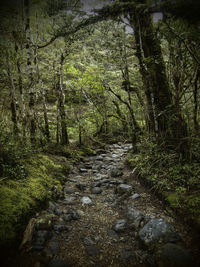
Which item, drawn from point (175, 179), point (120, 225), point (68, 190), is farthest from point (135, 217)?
point (68, 190)

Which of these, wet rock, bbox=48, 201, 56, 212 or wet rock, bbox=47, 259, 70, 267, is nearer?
wet rock, bbox=47, 259, 70, 267

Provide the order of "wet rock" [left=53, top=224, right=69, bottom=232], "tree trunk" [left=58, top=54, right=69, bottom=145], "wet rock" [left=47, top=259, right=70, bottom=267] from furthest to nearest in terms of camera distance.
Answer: "tree trunk" [left=58, top=54, right=69, bottom=145] → "wet rock" [left=53, top=224, right=69, bottom=232] → "wet rock" [left=47, top=259, right=70, bottom=267]

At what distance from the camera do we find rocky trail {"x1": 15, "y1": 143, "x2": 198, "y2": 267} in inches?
95.9

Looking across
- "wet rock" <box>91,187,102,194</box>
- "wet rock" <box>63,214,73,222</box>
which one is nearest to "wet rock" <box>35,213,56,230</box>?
"wet rock" <box>63,214,73,222</box>

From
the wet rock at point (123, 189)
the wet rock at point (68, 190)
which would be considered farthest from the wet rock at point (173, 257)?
the wet rock at point (68, 190)

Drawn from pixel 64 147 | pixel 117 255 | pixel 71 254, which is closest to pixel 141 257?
pixel 117 255

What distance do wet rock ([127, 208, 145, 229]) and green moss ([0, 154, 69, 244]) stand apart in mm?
2203

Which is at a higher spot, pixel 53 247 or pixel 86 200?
pixel 53 247

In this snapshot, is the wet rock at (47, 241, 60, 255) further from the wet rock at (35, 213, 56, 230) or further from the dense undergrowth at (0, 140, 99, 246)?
the dense undergrowth at (0, 140, 99, 246)

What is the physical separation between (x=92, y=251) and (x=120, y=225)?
34.2 inches

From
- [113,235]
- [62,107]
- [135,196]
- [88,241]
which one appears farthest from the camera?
[62,107]

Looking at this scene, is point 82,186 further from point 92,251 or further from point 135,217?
point 92,251

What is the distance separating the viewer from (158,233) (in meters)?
2.72

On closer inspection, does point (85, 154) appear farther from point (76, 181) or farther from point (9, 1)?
point (9, 1)
